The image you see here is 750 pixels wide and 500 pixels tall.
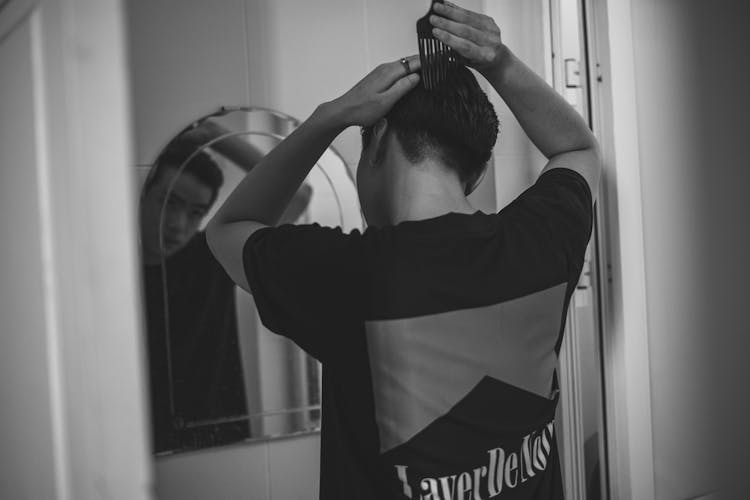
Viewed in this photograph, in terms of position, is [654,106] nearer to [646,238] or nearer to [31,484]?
[646,238]

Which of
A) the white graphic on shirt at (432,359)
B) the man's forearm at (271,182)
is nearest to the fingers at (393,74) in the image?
the man's forearm at (271,182)

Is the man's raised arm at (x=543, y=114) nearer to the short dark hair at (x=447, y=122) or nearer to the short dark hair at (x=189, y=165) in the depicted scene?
the short dark hair at (x=447, y=122)

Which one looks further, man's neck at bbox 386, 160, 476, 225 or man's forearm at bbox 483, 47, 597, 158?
man's forearm at bbox 483, 47, 597, 158

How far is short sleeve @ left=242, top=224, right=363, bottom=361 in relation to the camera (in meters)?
0.63

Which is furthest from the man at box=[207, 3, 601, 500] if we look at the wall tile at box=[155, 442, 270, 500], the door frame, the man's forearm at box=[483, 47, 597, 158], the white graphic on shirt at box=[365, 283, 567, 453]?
the wall tile at box=[155, 442, 270, 500]

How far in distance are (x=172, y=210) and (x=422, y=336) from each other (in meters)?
0.60

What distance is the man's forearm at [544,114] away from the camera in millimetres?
862

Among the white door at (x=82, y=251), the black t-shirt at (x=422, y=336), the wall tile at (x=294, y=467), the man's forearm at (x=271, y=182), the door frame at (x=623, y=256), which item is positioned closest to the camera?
the white door at (x=82, y=251)

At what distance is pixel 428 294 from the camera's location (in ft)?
2.03

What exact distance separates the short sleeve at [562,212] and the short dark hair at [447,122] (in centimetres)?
9

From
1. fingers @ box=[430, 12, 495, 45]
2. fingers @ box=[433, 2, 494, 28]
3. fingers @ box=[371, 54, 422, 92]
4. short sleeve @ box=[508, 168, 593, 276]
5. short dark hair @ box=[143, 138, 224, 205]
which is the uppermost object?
fingers @ box=[433, 2, 494, 28]

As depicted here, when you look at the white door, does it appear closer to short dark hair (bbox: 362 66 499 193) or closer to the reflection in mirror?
short dark hair (bbox: 362 66 499 193)

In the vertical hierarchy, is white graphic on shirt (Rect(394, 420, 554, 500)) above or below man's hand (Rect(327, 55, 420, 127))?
below

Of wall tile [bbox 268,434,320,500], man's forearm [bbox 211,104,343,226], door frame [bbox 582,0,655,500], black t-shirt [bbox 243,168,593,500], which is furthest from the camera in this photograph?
wall tile [bbox 268,434,320,500]
